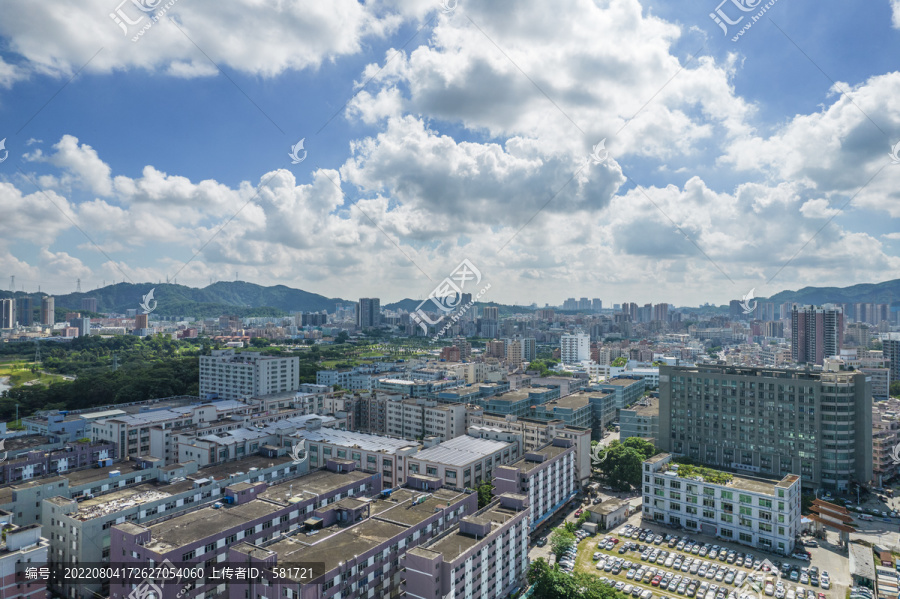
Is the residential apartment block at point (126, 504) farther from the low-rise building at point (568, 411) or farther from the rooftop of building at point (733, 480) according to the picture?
the low-rise building at point (568, 411)

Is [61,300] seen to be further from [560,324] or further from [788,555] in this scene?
[788,555]

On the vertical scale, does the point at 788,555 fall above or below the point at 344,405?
below

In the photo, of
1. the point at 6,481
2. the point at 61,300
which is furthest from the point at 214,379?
the point at 61,300

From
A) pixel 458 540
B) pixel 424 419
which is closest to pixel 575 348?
pixel 424 419

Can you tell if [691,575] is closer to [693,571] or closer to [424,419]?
[693,571]

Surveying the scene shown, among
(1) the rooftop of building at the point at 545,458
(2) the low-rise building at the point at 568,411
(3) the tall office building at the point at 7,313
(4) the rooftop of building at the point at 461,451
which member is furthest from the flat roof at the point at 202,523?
(3) the tall office building at the point at 7,313

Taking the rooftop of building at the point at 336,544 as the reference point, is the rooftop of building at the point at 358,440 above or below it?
below
